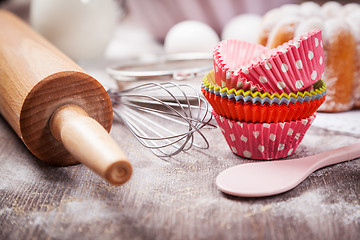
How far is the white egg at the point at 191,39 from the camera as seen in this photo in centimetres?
100

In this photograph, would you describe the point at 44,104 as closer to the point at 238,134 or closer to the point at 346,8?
the point at 238,134

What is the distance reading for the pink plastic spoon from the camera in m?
0.50

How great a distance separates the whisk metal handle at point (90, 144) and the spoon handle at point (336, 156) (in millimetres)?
264

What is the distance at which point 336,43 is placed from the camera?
2.40 ft

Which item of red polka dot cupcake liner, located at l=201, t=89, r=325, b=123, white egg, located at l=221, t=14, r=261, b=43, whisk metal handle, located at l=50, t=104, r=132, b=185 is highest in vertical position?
whisk metal handle, located at l=50, t=104, r=132, b=185

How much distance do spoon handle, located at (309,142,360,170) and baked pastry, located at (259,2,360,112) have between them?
0.19m

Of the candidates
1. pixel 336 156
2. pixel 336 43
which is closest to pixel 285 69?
pixel 336 156

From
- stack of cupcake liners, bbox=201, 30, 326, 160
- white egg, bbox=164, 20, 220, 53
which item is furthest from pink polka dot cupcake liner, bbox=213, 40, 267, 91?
white egg, bbox=164, 20, 220, 53

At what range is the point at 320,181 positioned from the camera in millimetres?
535

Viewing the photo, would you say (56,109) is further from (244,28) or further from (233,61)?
(244,28)

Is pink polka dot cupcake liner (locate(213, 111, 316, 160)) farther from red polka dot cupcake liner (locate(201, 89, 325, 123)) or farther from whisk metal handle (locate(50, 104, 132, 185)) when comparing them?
whisk metal handle (locate(50, 104, 132, 185))

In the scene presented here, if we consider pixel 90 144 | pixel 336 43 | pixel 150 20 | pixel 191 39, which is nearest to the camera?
pixel 90 144

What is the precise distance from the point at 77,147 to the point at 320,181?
299mm

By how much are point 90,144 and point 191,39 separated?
1.96 feet
